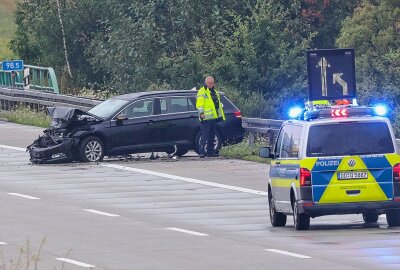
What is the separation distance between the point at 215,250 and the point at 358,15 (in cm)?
3289

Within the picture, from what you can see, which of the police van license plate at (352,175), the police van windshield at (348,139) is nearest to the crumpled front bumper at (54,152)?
the police van windshield at (348,139)

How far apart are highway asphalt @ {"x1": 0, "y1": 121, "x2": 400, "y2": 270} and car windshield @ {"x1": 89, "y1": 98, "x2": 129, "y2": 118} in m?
1.16

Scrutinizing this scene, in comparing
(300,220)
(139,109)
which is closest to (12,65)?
(139,109)

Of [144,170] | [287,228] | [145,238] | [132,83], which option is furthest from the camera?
[132,83]

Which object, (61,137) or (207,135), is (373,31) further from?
(61,137)

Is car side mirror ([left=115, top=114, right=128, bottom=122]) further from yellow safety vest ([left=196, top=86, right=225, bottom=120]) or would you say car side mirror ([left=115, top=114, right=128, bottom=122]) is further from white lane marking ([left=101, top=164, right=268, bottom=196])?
yellow safety vest ([left=196, top=86, right=225, bottom=120])

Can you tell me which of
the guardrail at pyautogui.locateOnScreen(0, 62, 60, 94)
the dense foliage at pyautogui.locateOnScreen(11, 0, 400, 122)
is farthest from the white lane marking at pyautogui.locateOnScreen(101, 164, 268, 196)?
the guardrail at pyautogui.locateOnScreen(0, 62, 60, 94)

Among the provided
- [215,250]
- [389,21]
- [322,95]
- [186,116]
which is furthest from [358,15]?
[215,250]

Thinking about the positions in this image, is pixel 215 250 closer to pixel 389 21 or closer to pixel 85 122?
pixel 85 122

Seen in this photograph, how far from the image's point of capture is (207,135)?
94.9 ft

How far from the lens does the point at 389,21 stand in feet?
156

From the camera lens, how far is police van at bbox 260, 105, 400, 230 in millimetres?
17266

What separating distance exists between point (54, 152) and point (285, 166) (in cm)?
1105

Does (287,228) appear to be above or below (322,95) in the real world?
below
